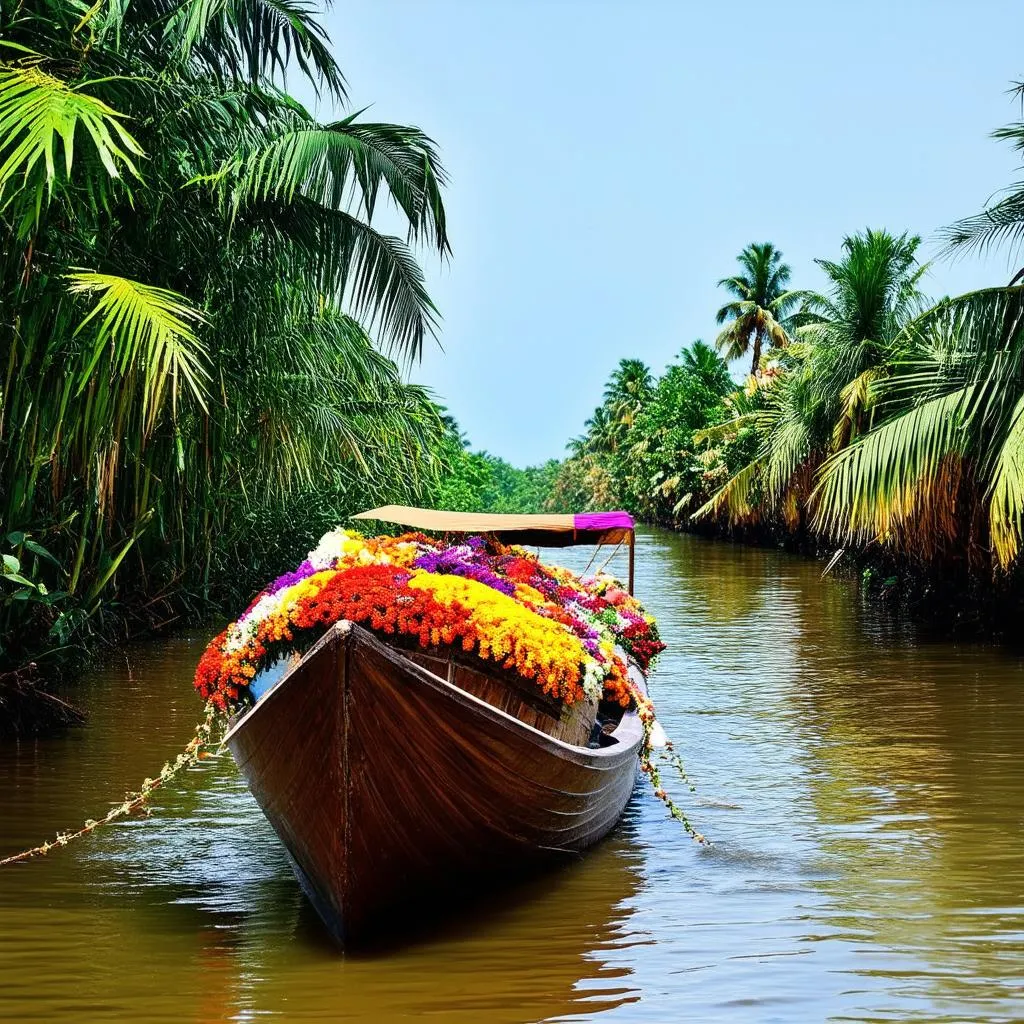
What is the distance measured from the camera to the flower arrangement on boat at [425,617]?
731 centimetres

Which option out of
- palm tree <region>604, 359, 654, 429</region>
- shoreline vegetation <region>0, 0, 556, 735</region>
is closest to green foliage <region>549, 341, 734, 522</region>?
palm tree <region>604, 359, 654, 429</region>

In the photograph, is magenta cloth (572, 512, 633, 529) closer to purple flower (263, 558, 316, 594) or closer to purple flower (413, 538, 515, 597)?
purple flower (413, 538, 515, 597)

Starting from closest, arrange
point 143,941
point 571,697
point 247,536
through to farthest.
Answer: point 143,941
point 571,697
point 247,536

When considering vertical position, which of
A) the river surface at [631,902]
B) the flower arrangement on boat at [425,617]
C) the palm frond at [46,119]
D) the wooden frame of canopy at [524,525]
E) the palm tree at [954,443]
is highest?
the palm frond at [46,119]

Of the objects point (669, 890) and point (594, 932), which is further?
point (669, 890)

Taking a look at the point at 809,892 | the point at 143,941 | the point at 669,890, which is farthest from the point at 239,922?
the point at 809,892

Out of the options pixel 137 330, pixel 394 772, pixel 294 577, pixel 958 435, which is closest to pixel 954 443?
pixel 958 435

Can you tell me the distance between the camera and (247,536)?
19422mm

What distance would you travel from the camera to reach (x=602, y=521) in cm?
1191

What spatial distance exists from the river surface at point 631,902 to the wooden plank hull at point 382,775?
0.33 m

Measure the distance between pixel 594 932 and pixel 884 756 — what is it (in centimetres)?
518

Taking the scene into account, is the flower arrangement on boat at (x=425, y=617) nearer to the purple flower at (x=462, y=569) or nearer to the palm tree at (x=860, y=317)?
the purple flower at (x=462, y=569)

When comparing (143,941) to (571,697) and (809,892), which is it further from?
(809,892)

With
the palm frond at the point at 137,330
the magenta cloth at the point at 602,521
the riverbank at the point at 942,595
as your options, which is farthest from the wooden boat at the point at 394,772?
the riverbank at the point at 942,595
